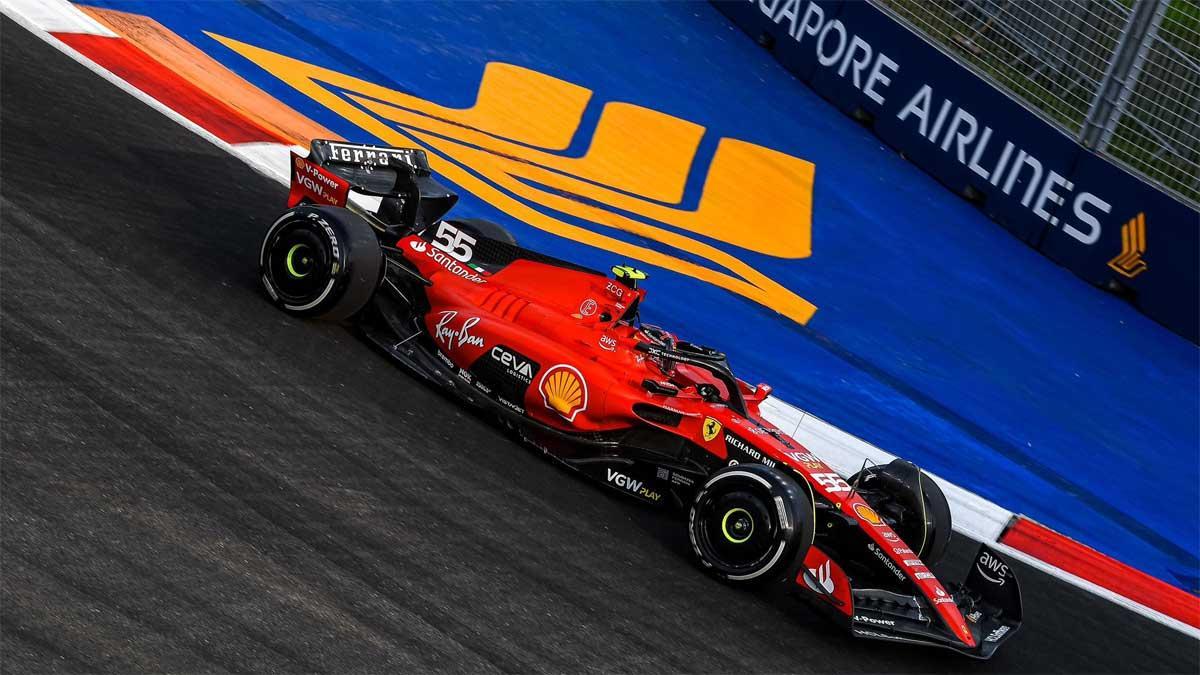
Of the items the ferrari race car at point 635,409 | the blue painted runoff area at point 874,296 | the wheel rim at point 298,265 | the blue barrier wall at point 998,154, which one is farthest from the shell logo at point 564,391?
the blue barrier wall at point 998,154

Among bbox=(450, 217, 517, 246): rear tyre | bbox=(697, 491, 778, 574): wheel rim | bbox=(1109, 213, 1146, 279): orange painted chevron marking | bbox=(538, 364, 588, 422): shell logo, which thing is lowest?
bbox=(697, 491, 778, 574): wheel rim

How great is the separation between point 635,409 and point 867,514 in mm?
1416

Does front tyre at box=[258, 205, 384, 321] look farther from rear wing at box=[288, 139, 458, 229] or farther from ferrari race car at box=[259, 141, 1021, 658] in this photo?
rear wing at box=[288, 139, 458, 229]

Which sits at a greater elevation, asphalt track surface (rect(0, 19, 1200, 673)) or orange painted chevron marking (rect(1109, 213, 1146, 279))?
orange painted chevron marking (rect(1109, 213, 1146, 279))

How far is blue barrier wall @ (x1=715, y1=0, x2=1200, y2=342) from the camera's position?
1288 cm

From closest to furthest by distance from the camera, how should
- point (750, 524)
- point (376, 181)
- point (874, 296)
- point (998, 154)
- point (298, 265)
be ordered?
point (750, 524), point (298, 265), point (376, 181), point (874, 296), point (998, 154)

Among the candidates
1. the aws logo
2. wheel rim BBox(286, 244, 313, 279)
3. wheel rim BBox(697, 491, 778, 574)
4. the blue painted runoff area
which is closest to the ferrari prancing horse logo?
wheel rim BBox(697, 491, 778, 574)

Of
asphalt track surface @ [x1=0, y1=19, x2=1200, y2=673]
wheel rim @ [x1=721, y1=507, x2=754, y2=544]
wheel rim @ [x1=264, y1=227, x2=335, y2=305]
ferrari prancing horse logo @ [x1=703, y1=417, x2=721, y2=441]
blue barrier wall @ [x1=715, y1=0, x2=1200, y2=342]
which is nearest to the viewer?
asphalt track surface @ [x1=0, y1=19, x2=1200, y2=673]

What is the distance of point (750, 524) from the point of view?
21.6 feet

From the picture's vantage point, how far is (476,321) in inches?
299

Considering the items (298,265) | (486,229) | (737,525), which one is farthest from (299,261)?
(737,525)

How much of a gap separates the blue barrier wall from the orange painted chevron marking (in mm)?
11

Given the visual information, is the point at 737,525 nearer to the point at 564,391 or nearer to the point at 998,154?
the point at 564,391

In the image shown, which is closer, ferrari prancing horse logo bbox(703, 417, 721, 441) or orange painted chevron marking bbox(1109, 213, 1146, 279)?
ferrari prancing horse logo bbox(703, 417, 721, 441)
